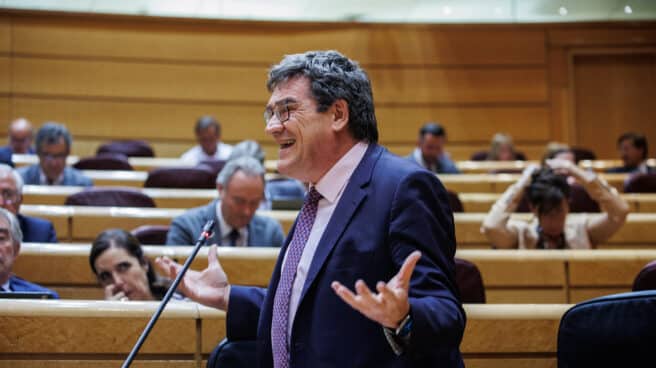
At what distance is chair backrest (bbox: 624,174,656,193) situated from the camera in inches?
198

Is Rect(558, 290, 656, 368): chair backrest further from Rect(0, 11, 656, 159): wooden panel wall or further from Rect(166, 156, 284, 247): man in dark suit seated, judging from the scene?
Rect(0, 11, 656, 159): wooden panel wall

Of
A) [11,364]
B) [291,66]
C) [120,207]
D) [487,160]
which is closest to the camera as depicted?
[291,66]

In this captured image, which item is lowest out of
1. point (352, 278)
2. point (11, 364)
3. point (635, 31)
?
point (11, 364)

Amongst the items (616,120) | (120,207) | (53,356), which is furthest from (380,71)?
(53,356)

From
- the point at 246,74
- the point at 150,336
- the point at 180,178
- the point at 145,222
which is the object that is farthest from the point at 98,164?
the point at 150,336

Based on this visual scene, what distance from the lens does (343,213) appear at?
1.39 m

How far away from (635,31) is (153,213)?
19.5 feet

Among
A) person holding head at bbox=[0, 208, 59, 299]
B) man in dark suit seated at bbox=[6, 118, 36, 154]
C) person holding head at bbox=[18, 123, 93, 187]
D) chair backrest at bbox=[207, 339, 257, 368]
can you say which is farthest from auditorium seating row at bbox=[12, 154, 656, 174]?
chair backrest at bbox=[207, 339, 257, 368]

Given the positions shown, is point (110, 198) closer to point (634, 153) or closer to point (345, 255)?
point (345, 255)

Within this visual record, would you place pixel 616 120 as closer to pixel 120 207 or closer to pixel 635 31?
pixel 635 31

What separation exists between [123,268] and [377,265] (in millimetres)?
1453

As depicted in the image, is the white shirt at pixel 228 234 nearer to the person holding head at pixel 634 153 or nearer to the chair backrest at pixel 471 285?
the chair backrest at pixel 471 285

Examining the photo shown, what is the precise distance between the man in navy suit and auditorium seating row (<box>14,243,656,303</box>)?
3.93ft

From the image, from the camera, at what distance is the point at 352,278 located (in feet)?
4.34
